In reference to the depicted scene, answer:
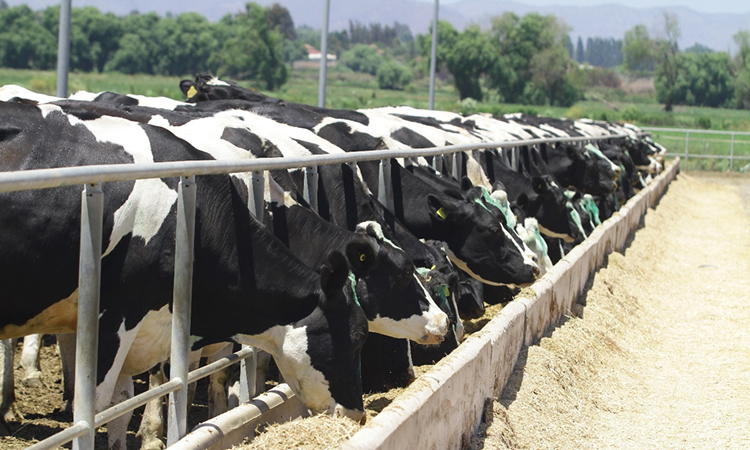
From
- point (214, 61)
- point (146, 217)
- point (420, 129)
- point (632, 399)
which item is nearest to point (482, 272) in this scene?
point (632, 399)

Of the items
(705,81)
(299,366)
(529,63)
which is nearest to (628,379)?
(299,366)

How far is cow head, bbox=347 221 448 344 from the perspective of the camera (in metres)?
5.52

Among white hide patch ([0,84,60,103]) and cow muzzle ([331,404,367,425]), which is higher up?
white hide patch ([0,84,60,103])

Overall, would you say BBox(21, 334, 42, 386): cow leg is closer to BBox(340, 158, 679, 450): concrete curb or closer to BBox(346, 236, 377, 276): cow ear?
BBox(346, 236, 377, 276): cow ear

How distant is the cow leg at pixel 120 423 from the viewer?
15.5ft

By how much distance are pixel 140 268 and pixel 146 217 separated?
0.25 meters

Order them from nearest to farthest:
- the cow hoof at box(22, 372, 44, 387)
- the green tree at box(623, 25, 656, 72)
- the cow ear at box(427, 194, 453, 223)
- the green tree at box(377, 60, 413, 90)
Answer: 1. the cow hoof at box(22, 372, 44, 387)
2. the cow ear at box(427, 194, 453, 223)
3. the green tree at box(623, 25, 656, 72)
4. the green tree at box(377, 60, 413, 90)

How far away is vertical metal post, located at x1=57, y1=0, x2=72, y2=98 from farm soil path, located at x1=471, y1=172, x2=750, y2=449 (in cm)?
531

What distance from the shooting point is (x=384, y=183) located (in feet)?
24.8

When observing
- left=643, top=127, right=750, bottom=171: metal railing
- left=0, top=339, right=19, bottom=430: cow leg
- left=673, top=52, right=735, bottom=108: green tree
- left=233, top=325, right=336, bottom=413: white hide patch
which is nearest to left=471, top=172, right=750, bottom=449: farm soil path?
left=233, top=325, right=336, bottom=413: white hide patch

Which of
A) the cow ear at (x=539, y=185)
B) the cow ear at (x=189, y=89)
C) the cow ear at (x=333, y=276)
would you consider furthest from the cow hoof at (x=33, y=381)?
the cow ear at (x=539, y=185)

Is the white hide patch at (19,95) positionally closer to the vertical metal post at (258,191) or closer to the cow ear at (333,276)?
the vertical metal post at (258,191)

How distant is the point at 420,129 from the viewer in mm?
11289

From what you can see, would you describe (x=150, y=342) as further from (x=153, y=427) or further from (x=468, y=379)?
(x=468, y=379)
